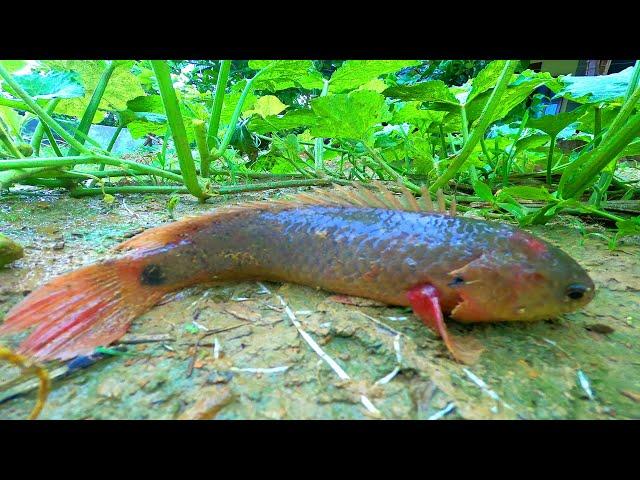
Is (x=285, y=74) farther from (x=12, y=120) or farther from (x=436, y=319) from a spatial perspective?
(x=12, y=120)

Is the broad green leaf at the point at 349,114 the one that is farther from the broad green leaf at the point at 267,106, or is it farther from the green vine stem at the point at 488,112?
the broad green leaf at the point at 267,106

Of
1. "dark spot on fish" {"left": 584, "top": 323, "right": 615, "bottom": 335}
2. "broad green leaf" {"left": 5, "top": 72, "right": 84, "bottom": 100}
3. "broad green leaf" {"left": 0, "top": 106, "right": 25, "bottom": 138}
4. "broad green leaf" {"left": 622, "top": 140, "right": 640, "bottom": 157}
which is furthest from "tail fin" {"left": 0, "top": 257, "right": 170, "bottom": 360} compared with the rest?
"broad green leaf" {"left": 622, "top": 140, "right": 640, "bottom": 157}

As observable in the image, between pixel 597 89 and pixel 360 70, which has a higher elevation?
pixel 360 70

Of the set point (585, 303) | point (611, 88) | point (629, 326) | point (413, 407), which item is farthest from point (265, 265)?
point (611, 88)

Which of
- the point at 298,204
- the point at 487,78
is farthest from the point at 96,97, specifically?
the point at 487,78

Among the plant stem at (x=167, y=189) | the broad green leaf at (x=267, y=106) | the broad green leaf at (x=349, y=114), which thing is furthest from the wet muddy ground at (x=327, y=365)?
the broad green leaf at (x=267, y=106)
